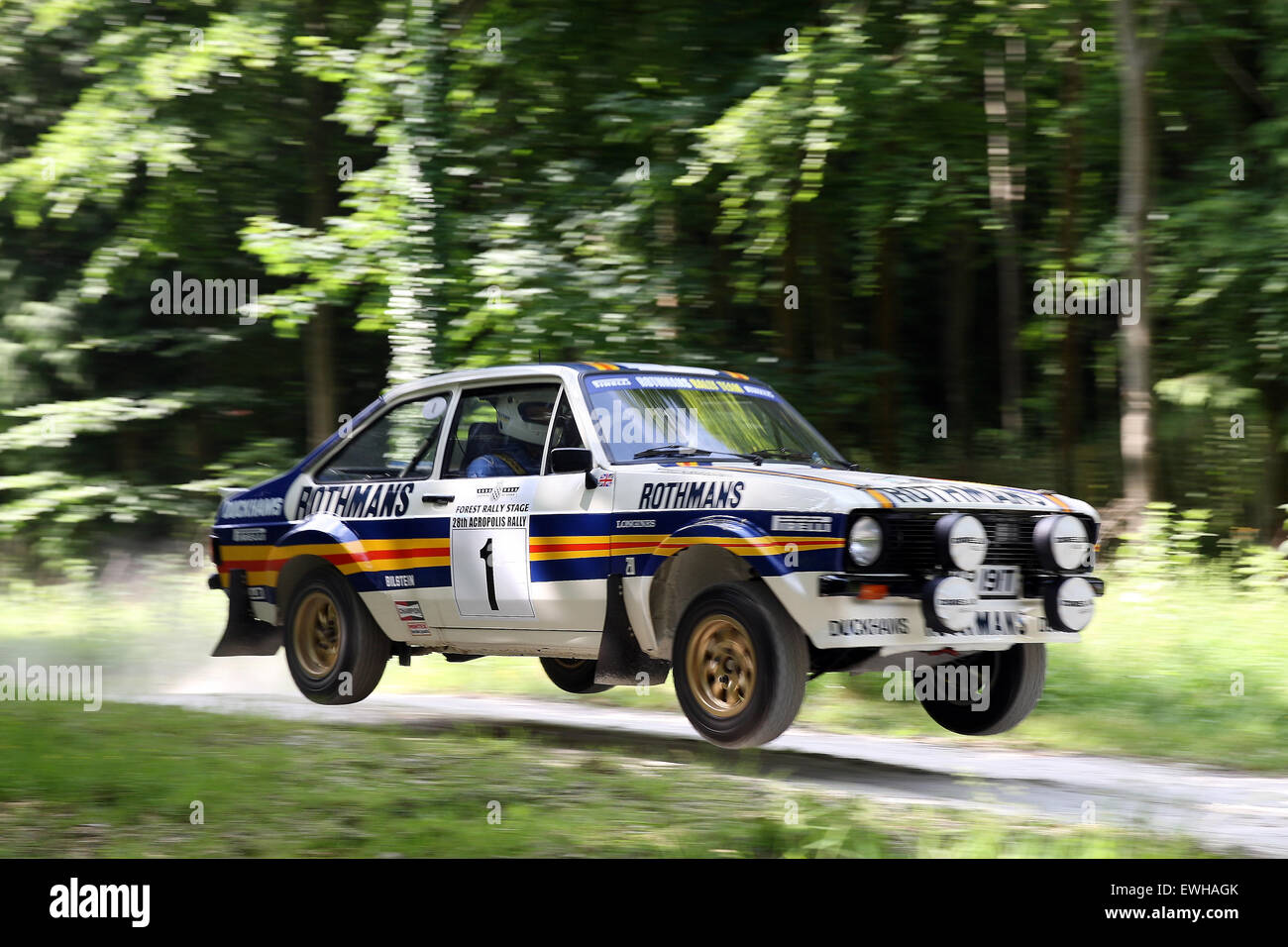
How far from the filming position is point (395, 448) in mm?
9445

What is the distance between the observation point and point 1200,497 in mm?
16625

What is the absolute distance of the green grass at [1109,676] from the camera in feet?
28.8

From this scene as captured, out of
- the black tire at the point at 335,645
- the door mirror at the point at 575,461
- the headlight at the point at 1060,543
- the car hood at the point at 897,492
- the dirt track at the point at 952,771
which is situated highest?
the door mirror at the point at 575,461

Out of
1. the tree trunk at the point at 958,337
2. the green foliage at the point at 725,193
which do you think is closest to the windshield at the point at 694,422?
the green foliage at the point at 725,193

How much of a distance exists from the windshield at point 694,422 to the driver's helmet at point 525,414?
340 millimetres

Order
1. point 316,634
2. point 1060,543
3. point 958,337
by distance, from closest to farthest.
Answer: point 1060,543
point 316,634
point 958,337

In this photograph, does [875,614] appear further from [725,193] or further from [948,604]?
[725,193]

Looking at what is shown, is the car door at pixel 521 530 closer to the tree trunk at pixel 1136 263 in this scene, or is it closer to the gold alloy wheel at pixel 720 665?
the gold alloy wheel at pixel 720 665

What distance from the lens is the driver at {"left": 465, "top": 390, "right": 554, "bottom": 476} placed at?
8680mm

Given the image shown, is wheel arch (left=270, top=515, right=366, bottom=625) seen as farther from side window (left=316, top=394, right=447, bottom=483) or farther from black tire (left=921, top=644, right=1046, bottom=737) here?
black tire (left=921, top=644, right=1046, bottom=737)

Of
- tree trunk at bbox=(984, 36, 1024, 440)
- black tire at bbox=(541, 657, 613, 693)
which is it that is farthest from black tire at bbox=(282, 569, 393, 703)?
tree trunk at bbox=(984, 36, 1024, 440)

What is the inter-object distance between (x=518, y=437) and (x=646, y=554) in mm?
1387

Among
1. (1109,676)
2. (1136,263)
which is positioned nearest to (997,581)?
(1109,676)

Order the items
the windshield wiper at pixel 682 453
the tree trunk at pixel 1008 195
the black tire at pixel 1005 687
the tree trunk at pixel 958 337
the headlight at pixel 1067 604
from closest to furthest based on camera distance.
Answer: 1. the headlight at pixel 1067 604
2. the black tire at pixel 1005 687
3. the windshield wiper at pixel 682 453
4. the tree trunk at pixel 1008 195
5. the tree trunk at pixel 958 337
